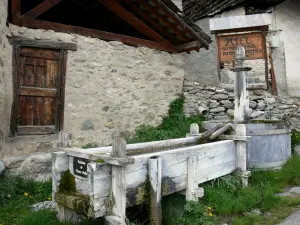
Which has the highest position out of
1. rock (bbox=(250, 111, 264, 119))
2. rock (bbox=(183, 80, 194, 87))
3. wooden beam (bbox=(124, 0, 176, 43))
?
wooden beam (bbox=(124, 0, 176, 43))

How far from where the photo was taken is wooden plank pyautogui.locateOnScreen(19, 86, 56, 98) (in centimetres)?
476

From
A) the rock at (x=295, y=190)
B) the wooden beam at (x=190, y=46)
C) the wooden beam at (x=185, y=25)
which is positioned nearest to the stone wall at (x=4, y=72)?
the wooden beam at (x=185, y=25)

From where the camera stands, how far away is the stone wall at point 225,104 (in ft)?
23.4

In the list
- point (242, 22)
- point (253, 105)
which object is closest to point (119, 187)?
point (253, 105)

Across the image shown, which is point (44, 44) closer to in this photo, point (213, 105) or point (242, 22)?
point (213, 105)

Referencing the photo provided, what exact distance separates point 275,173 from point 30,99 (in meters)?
4.29

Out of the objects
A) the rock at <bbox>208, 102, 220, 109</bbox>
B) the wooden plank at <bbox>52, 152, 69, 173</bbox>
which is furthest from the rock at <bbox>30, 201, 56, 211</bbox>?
the rock at <bbox>208, 102, 220, 109</bbox>

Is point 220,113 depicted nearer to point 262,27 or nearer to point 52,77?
point 262,27

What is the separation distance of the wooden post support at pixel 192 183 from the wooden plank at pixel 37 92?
3.03 meters

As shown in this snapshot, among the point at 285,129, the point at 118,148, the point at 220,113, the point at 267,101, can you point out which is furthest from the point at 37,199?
the point at 267,101

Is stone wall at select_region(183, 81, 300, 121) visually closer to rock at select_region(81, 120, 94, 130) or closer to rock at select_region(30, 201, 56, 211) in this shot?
rock at select_region(81, 120, 94, 130)

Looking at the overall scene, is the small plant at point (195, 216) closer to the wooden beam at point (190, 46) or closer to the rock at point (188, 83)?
the wooden beam at point (190, 46)

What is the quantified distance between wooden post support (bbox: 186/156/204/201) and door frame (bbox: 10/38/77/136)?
281 cm

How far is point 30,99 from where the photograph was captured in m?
4.87
